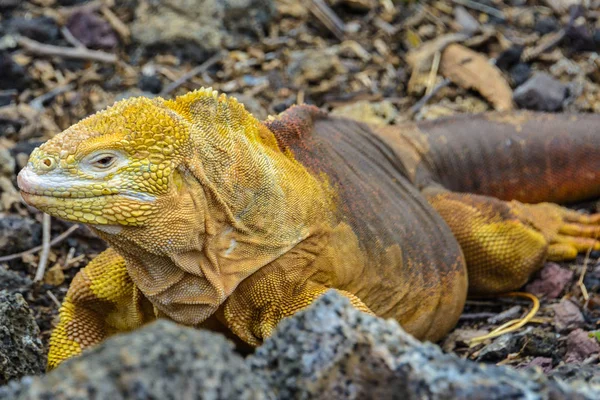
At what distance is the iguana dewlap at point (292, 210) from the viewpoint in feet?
13.2

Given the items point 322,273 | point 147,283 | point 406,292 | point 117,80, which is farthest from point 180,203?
point 117,80

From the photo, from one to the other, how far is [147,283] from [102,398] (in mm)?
1970

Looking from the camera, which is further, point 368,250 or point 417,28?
point 417,28

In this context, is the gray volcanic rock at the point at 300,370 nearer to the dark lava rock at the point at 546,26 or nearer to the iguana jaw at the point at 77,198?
the iguana jaw at the point at 77,198

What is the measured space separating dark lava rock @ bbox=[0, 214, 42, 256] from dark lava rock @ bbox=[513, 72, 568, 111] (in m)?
4.71

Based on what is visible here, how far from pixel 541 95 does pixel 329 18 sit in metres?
2.47

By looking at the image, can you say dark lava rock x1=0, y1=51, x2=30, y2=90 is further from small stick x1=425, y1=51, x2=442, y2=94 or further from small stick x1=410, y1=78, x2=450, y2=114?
small stick x1=425, y1=51, x2=442, y2=94

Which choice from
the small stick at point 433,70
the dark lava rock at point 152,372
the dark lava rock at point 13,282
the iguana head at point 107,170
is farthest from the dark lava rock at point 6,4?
the dark lava rock at point 152,372

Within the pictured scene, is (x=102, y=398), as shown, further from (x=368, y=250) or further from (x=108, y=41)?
Answer: (x=108, y=41)

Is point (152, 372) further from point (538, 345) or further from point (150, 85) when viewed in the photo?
point (150, 85)

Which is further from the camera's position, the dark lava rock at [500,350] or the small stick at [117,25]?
the small stick at [117,25]

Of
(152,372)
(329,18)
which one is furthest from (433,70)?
(152,372)

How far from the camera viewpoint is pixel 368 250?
5.24 meters

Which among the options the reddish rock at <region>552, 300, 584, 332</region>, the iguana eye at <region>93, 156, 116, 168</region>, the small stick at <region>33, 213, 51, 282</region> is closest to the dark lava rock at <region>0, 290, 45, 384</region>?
the iguana eye at <region>93, 156, 116, 168</region>
